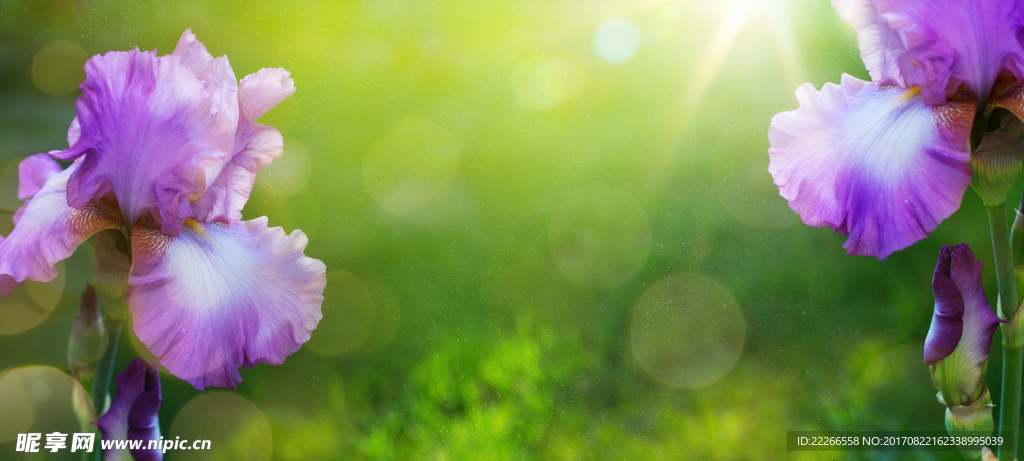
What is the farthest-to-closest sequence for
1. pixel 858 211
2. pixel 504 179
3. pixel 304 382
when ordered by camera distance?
pixel 504 179
pixel 304 382
pixel 858 211

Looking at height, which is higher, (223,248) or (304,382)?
(223,248)

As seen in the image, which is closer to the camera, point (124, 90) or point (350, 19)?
point (124, 90)

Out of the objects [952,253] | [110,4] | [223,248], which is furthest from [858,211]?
[110,4]

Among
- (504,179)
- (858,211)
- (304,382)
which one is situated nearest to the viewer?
(858,211)

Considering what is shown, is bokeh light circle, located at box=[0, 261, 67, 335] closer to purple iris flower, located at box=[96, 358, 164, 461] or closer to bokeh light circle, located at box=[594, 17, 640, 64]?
purple iris flower, located at box=[96, 358, 164, 461]

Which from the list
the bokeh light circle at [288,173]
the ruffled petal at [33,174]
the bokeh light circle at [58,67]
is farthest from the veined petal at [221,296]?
the bokeh light circle at [58,67]

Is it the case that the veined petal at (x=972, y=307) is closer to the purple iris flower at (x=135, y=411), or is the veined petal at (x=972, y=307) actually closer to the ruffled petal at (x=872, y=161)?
the ruffled petal at (x=872, y=161)

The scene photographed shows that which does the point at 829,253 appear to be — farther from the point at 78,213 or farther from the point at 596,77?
the point at 78,213
